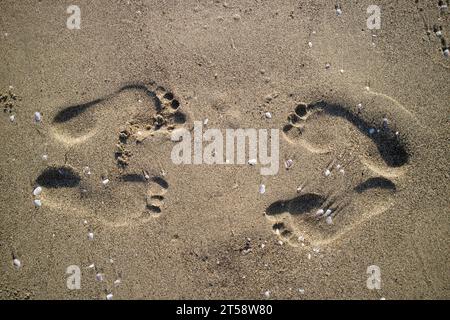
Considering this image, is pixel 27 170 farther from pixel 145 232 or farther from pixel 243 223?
pixel 243 223

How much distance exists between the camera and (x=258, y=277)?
3.58 meters

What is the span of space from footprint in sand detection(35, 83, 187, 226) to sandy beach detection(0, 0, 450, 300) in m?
0.01

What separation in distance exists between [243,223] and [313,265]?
28.6 inches

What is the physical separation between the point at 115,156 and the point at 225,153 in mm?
989

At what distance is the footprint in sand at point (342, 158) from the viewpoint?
357 cm

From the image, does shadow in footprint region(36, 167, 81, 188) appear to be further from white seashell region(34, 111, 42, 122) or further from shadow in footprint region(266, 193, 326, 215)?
shadow in footprint region(266, 193, 326, 215)

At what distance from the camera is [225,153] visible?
3.58m

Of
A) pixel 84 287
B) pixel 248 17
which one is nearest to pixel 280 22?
pixel 248 17

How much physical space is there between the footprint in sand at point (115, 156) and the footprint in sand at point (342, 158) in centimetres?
109

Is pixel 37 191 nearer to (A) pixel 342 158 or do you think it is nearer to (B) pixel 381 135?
(A) pixel 342 158
